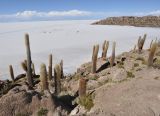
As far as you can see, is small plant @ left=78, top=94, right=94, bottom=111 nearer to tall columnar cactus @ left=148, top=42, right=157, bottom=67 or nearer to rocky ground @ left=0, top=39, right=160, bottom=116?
rocky ground @ left=0, top=39, right=160, bottom=116

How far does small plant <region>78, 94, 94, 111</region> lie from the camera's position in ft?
36.9

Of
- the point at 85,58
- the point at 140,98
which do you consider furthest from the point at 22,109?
the point at 85,58

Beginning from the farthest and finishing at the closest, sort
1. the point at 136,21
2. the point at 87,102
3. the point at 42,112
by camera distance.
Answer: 1. the point at 136,21
2. the point at 87,102
3. the point at 42,112

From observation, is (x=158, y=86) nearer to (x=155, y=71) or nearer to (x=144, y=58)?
(x=155, y=71)

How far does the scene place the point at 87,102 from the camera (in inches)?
452

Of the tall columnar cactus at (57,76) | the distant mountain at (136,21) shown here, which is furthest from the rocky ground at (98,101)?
the distant mountain at (136,21)

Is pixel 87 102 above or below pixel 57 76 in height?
below

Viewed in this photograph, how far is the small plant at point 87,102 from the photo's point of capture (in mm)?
11238

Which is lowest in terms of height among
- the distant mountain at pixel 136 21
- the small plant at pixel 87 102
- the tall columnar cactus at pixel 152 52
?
the distant mountain at pixel 136 21

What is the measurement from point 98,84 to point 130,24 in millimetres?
59811

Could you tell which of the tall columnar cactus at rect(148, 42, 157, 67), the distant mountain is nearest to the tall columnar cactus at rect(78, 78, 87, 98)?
the tall columnar cactus at rect(148, 42, 157, 67)

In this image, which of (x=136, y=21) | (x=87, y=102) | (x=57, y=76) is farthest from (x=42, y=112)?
(x=136, y=21)

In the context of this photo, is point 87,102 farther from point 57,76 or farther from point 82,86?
point 57,76

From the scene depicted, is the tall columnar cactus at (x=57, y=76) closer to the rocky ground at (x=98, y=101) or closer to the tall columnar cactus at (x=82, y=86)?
the rocky ground at (x=98, y=101)
